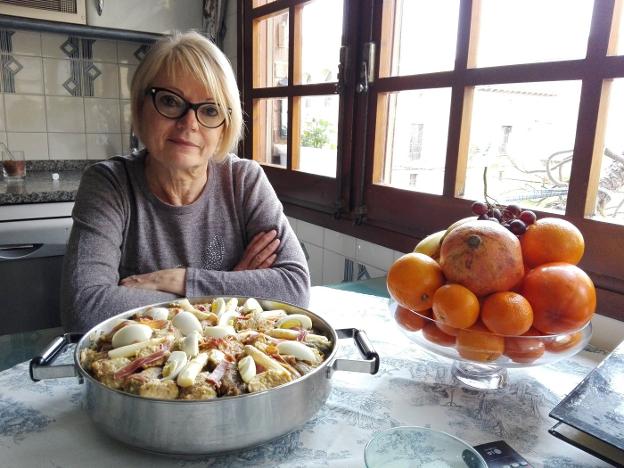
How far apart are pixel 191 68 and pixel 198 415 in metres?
0.88

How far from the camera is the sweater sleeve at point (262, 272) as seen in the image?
1.04m

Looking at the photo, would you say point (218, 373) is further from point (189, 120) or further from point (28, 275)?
point (28, 275)

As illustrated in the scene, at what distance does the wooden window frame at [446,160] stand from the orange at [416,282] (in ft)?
1.71

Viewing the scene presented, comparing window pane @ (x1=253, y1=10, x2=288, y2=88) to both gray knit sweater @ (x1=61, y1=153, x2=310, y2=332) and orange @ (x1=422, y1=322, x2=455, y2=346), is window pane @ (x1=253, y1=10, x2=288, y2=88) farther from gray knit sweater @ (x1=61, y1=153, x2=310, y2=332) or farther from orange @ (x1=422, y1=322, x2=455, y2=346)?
orange @ (x1=422, y1=322, x2=455, y2=346)

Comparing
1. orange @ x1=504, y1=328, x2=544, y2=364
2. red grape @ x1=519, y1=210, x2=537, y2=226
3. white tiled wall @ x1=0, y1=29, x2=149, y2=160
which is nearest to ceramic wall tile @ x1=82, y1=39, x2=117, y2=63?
white tiled wall @ x1=0, y1=29, x2=149, y2=160

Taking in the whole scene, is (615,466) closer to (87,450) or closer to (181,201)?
(87,450)

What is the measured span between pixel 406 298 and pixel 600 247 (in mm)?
559

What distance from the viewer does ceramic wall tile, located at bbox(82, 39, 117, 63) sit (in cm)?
246

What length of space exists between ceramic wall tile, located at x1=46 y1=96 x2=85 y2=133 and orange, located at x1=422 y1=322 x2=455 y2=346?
7.85ft

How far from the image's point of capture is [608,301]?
970 mm

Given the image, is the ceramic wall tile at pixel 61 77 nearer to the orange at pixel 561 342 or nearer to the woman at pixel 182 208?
the woman at pixel 182 208

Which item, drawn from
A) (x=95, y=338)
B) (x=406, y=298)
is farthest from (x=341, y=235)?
(x=95, y=338)

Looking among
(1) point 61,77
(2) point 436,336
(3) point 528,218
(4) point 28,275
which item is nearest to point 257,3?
(1) point 61,77

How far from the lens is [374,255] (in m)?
1.57
